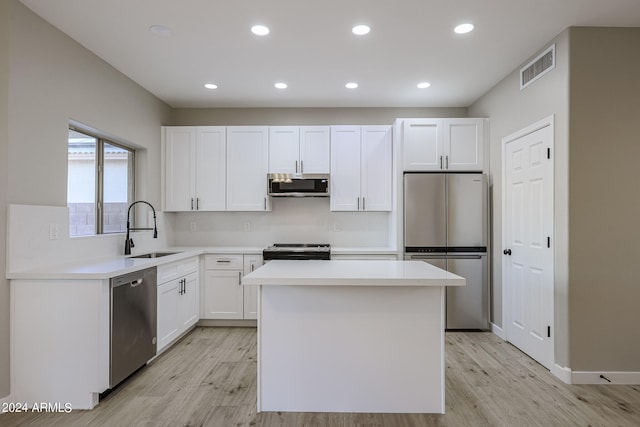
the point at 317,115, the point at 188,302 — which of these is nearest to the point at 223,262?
the point at 188,302

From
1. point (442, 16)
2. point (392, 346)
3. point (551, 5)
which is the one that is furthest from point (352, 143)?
point (392, 346)

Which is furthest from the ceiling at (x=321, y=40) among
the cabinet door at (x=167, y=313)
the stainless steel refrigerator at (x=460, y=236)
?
the cabinet door at (x=167, y=313)

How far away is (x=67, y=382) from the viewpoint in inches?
92.0

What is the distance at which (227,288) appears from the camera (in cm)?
416

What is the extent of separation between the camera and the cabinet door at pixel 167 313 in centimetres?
321

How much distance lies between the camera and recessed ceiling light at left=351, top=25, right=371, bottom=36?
269 centimetres

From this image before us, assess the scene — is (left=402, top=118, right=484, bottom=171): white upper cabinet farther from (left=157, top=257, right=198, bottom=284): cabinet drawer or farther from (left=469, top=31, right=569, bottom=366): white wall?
(left=157, top=257, right=198, bottom=284): cabinet drawer

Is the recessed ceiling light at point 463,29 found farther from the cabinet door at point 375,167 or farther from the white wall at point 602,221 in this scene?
the cabinet door at point 375,167

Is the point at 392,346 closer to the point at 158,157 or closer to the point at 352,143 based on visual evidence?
the point at 352,143

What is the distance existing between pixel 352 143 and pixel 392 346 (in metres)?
2.72

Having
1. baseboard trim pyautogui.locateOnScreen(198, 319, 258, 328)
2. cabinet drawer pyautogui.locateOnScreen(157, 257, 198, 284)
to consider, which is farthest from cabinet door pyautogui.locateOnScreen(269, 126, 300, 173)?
baseboard trim pyautogui.locateOnScreen(198, 319, 258, 328)

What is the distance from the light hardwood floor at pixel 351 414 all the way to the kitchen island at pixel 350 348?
10 centimetres

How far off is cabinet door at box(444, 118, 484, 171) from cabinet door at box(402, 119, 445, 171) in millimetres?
105

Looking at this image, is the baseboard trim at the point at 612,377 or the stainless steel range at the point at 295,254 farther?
the stainless steel range at the point at 295,254
